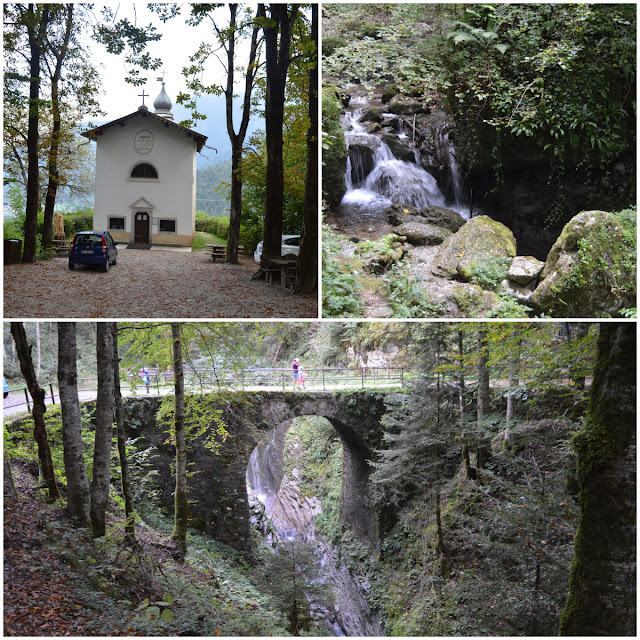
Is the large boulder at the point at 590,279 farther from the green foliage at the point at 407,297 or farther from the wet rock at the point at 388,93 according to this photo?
the wet rock at the point at 388,93

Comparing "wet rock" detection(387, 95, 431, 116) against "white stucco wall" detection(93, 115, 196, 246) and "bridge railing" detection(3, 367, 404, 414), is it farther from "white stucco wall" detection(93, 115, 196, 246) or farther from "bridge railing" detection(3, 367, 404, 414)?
"white stucco wall" detection(93, 115, 196, 246)

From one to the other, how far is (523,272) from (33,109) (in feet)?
19.8

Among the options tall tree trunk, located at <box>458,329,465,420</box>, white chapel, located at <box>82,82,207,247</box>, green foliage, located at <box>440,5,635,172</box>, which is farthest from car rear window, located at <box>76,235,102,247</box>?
tall tree trunk, located at <box>458,329,465,420</box>

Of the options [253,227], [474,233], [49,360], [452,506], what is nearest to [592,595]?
[474,233]

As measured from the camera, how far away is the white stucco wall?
13.0 m

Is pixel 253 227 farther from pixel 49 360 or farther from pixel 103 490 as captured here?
pixel 49 360

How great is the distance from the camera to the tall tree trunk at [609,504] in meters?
4.29

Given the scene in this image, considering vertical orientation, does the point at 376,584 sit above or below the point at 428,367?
below

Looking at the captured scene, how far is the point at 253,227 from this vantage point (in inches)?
527

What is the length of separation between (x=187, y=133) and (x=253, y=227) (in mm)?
3651

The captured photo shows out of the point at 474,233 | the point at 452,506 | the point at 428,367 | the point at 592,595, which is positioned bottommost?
the point at 452,506

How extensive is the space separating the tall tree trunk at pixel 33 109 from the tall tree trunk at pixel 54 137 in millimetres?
191

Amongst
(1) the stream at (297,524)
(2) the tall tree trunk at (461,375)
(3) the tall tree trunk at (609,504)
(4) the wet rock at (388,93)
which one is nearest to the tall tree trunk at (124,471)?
(4) the wet rock at (388,93)

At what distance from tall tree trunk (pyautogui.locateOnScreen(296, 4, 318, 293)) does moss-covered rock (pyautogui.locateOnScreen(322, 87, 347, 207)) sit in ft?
2.11
